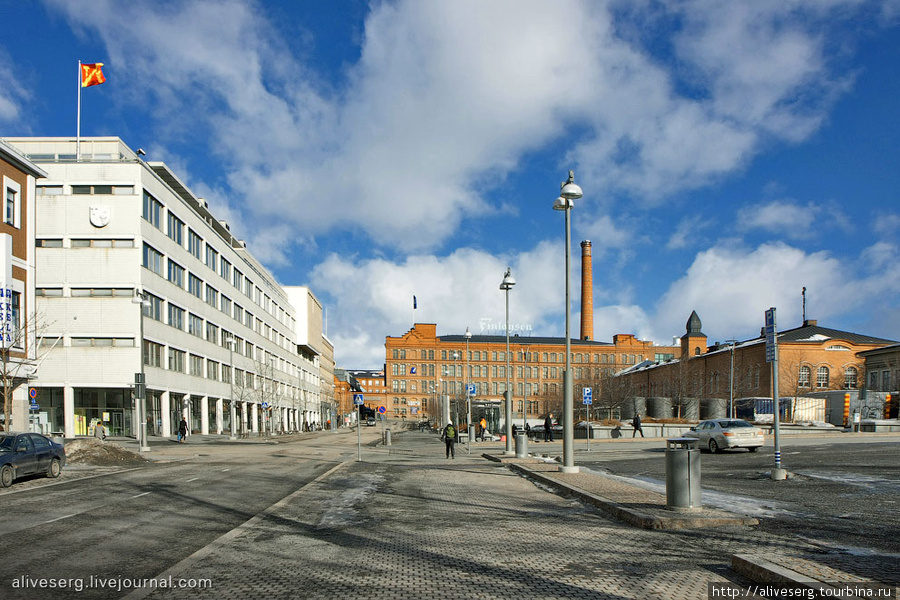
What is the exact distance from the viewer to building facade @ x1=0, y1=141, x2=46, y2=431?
34688 millimetres

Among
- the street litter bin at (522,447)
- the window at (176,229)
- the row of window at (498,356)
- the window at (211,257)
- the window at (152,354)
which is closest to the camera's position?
the street litter bin at (522,447)

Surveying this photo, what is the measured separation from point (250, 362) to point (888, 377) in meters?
67.5

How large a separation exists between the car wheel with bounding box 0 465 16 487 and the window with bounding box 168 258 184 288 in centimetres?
3859

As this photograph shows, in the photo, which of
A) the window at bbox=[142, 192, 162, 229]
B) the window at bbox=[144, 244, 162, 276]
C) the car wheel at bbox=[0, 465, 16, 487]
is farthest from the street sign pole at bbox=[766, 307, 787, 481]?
the window at bbox=[142, 192, 162, 229]

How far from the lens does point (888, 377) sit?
74812mm

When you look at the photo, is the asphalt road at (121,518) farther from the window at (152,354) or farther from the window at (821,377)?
the window at (821,377)

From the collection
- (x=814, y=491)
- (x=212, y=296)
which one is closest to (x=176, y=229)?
(x=212, y=296)

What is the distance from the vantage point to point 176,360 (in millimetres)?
56094

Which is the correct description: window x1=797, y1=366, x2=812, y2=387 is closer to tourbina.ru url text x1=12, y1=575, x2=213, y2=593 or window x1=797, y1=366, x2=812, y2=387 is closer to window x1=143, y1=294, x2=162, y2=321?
window x1=143, y1=294, x2=162, y2=321

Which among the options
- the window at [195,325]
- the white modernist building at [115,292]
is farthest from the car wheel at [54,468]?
the window at [195,325]

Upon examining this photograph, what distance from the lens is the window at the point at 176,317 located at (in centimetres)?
5509

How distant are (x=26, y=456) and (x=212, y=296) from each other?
5004 cm

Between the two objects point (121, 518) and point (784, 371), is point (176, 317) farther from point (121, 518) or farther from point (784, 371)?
Answer: point (784, 371)

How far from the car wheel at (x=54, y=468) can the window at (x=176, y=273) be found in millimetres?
36317
